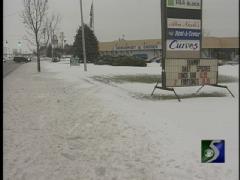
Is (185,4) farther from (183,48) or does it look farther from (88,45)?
(88,45)

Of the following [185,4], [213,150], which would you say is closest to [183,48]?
[185,4]

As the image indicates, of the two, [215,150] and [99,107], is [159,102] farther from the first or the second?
[215,150]

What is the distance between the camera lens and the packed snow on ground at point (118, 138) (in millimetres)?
4824

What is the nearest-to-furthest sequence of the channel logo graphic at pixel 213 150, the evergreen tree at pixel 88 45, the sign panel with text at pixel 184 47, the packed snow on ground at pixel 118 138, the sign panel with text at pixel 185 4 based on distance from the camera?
the channel logo graphic at pixel 213 150
the packed snow on ground at pixel 118 138
the sign panel with text at pixel 184 47
the sign panel with text at pixel 185 4
the evergreen tree at pixel 88 45

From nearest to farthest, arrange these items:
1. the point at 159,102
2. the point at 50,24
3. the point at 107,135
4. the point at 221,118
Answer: the point at 107,135
the point at 221,118
the point at 159,102
the point at 50,24

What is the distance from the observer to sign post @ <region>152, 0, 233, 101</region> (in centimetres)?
1161

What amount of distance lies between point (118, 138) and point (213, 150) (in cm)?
239

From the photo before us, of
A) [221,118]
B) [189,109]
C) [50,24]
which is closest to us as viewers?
[221,118]

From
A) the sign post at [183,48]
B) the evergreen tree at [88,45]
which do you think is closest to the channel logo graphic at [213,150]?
the sign post at [183,48]

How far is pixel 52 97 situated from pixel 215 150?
8.54 meters

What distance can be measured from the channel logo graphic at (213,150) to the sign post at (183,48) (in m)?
7.15

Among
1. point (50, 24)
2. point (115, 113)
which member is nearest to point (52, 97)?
point (115, 113)

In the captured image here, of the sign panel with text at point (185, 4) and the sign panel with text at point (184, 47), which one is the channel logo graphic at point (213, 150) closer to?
the sign panel with text at point (184, 47)

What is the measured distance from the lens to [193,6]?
486 inches
